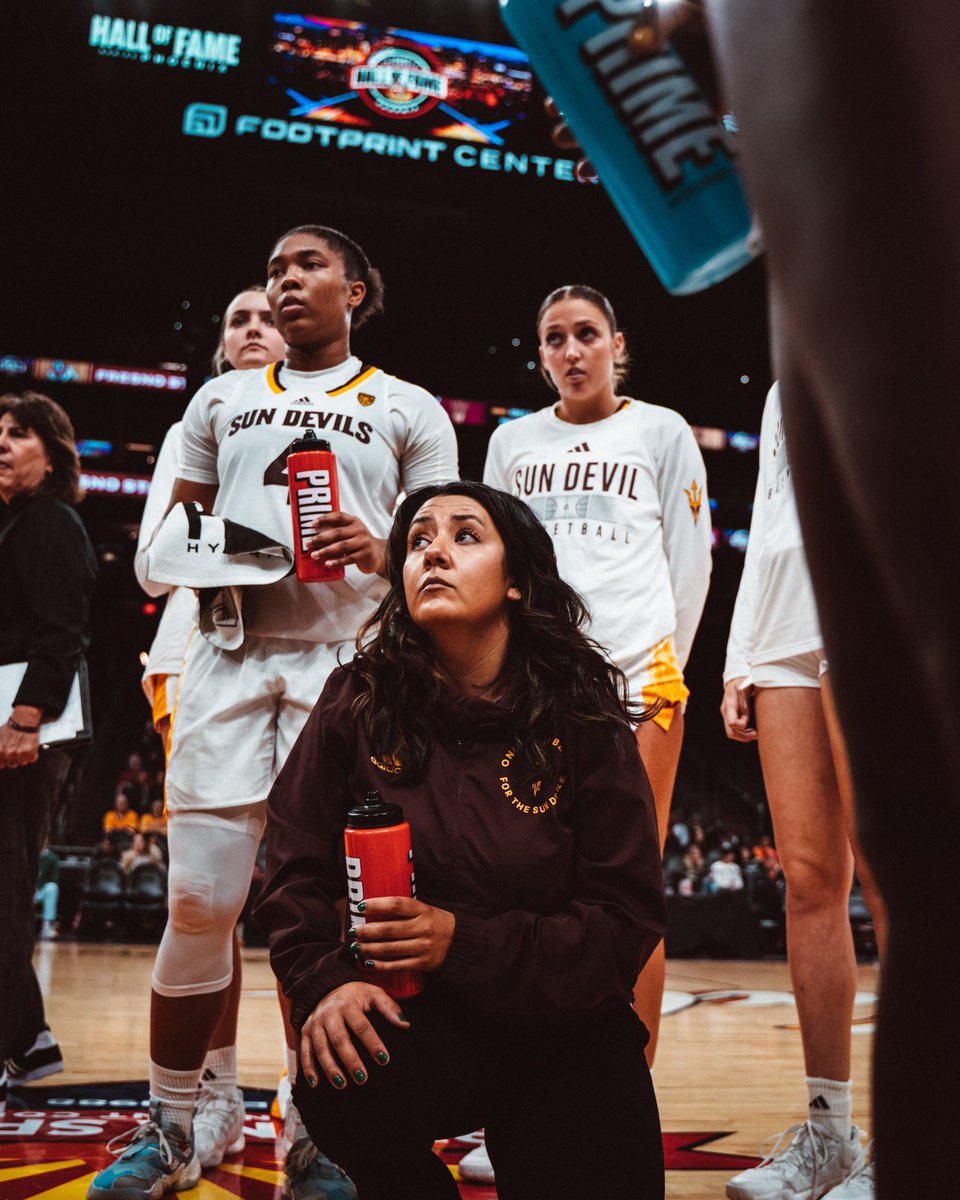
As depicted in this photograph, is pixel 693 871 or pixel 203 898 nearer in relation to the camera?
pixel 203 898

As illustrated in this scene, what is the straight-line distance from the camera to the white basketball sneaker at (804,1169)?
1.78 metres

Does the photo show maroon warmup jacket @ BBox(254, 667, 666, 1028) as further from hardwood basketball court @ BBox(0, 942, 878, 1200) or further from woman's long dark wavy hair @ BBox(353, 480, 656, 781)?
hardwood basketball court @ BBox(0, 942, 878, 1200)

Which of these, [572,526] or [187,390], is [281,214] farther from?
[572,526]

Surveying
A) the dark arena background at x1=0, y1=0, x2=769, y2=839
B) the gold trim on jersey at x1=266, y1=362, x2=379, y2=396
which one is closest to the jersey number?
the gold trim on jersey at x1=266, y1=362, x2=379, y2=396

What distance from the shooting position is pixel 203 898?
Answer: 1973 millimetres

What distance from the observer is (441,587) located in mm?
1699

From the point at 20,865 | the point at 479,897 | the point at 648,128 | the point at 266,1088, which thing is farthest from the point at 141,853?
the point at 648,128

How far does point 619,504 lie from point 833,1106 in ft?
4.22

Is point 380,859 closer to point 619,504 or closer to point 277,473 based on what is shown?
point 277,473

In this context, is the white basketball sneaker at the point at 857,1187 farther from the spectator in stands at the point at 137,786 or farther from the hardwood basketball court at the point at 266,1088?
the spectator in stands at the point at 137,786

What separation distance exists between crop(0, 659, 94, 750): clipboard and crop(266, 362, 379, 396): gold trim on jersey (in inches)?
35.3

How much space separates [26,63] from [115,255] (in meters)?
2.92

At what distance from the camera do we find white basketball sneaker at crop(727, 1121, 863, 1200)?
1.78 meters

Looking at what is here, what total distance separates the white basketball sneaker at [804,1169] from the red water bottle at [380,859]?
0.80 metres
